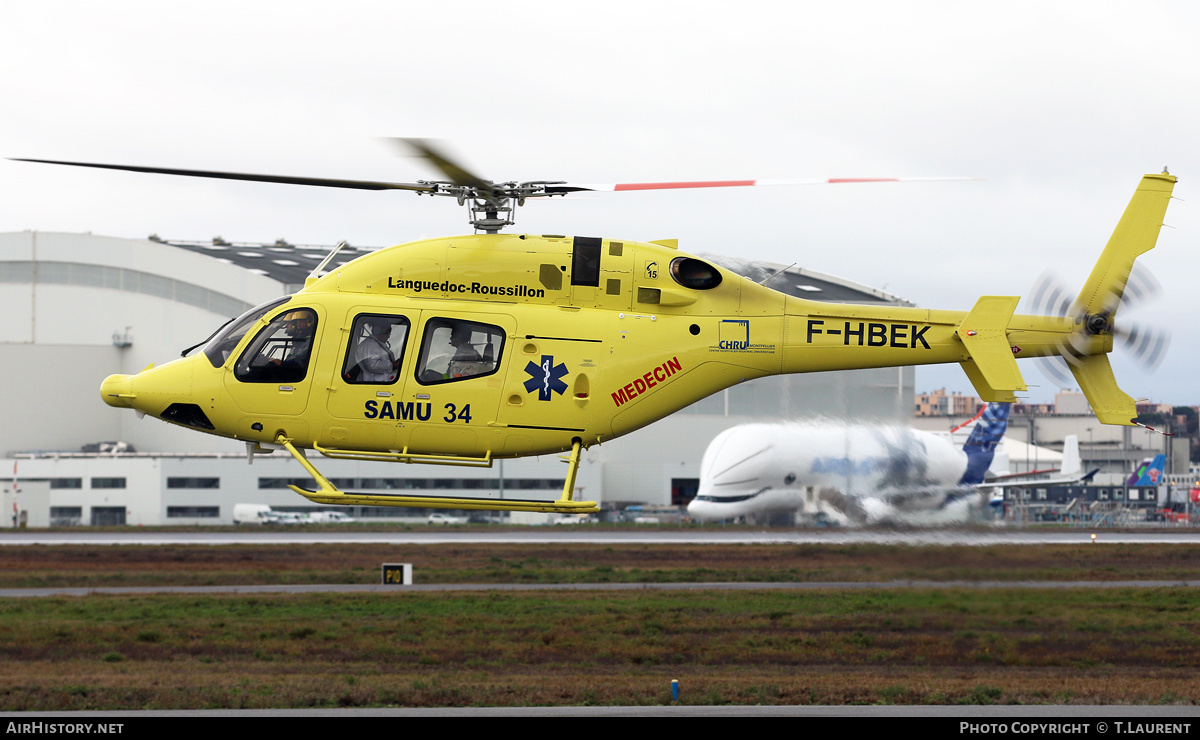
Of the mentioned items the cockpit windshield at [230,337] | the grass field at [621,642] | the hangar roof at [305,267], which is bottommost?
the grass field at [621,642]

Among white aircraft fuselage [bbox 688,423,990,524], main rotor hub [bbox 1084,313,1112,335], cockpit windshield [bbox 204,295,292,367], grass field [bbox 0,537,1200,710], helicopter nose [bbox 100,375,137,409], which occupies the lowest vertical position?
grass field [bbox 0,537,1200,710]

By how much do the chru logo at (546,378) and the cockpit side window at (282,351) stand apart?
96.7 inches

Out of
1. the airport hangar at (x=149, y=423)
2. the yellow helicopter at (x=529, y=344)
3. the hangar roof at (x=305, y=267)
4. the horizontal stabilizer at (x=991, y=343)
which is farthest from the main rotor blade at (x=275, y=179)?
the airport hangar at (x=149, y=423)

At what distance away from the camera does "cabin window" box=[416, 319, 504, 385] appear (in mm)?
11602

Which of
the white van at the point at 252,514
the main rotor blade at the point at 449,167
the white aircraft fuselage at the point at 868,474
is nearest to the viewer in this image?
the main rotor blade at the point at 449,167

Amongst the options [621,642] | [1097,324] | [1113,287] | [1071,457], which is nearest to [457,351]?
[1097,324]

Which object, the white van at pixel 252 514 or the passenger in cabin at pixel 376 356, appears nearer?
the passenger in cabin at pixel 376 356

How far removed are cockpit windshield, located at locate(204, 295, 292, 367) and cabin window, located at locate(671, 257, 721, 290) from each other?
4.41m

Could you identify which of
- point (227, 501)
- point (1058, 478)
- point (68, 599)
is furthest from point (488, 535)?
point (1058, 478)

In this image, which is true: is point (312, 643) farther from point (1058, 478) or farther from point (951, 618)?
point (1058, 478)

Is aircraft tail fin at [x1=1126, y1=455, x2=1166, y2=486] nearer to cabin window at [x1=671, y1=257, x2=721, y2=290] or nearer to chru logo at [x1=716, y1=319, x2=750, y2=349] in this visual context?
chru logo at [x1=716, y1=319, x2=750, y2=349]

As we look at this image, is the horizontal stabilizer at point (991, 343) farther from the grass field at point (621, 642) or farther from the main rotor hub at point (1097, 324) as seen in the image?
the grass field at point (621, 642)

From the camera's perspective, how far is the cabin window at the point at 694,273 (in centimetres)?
1216

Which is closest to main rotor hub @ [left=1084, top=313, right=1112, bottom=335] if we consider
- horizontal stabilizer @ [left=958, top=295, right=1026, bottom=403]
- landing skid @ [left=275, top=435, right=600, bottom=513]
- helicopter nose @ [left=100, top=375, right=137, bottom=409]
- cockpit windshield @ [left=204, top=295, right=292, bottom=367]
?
horizontal stabilizer @ [left=958, top=295, right=1026, bottom=403]
